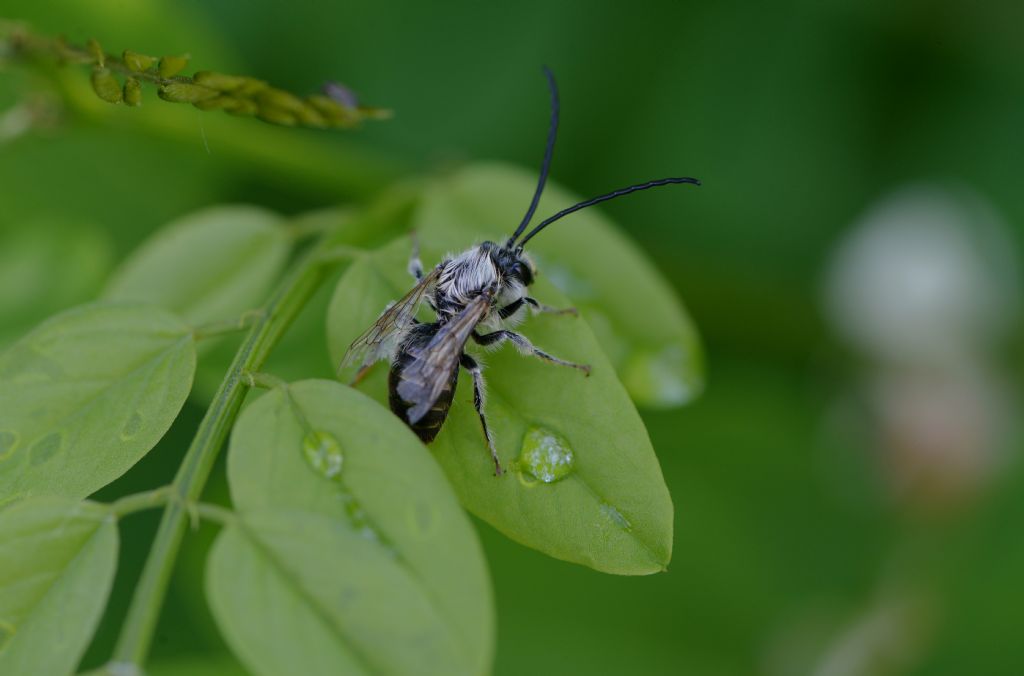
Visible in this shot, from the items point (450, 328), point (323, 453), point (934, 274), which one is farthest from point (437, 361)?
point (934, 274)

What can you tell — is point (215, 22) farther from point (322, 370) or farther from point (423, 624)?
point (423, 624)

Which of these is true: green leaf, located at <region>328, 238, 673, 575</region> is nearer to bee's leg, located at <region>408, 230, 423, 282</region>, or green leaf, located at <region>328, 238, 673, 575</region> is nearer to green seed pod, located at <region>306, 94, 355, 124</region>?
bee's leg, located at <region>408, 230, 423, 282</region>

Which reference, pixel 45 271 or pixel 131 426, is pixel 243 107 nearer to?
pixel 131 426

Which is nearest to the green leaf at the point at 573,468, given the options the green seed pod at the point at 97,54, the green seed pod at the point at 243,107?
the green seed pod at the point at 243,107

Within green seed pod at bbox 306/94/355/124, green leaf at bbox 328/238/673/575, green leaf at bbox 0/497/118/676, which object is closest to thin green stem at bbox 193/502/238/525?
green leaf at bbox 0/497/118/676

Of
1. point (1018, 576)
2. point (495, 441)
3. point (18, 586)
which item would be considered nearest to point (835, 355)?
point (1018, 576)

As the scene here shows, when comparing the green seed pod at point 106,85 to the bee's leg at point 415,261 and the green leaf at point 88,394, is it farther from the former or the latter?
the bee's leg at point 415,261
